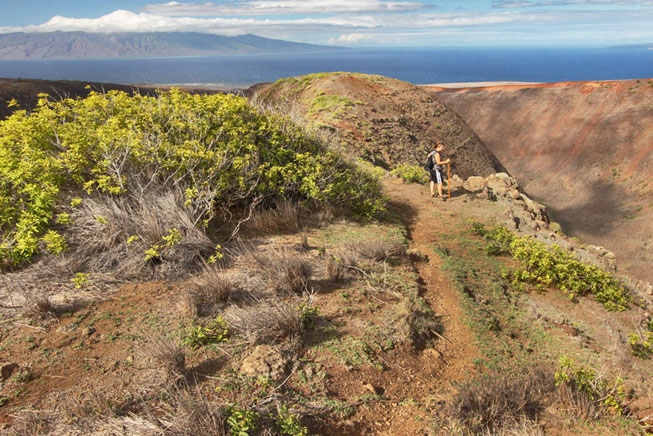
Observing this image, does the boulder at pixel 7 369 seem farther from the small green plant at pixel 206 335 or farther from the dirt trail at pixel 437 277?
the dirt trail at pixel 437 277

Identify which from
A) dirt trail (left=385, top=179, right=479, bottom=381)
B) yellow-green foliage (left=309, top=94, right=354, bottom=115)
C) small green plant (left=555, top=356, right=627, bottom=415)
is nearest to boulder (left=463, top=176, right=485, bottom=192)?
dirt trail (left=385, top=179, right=479, bottom=381)

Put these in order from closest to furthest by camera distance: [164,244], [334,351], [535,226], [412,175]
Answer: [334,351] → [164,244] → [535,226] → [412,175]

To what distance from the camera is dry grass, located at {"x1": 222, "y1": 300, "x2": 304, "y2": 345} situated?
371cm

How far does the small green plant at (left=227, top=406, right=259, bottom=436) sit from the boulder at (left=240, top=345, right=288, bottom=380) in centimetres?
50

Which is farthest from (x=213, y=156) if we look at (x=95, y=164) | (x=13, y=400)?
(x=13, y=400)

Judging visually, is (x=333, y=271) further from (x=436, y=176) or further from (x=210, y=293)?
(x=436, y=176)

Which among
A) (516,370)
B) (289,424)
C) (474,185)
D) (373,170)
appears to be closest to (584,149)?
(474,185)

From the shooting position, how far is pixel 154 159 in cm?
567

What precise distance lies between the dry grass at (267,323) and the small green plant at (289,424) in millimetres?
924

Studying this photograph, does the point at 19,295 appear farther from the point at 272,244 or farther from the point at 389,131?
the point at 389,131

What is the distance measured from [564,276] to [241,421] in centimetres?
585

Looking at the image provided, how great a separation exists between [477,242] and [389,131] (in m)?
11.5

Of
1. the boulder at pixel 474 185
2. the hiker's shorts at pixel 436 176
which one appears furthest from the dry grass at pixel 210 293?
the boulder at pixel 474 185

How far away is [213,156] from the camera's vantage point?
5.94 meters
